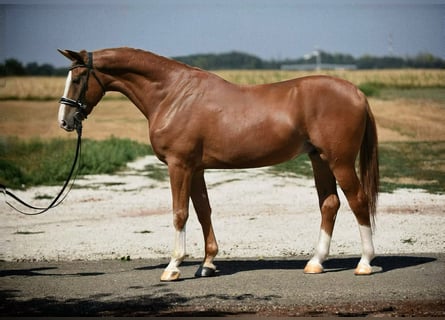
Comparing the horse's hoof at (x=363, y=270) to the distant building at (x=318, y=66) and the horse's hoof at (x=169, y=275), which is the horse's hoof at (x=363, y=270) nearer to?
the horse's hoof at (x=169, y=275)

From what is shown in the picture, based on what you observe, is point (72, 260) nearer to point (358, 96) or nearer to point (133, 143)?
point (358, 96)

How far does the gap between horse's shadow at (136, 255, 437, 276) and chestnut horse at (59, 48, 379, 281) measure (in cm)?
42

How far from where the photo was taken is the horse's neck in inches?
345

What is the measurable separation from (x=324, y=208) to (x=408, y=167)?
9.84 m

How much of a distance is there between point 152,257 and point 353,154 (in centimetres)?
313

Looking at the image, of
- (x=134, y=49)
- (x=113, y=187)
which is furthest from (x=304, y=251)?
(x=113, y=187)

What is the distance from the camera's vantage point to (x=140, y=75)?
8.81 meters

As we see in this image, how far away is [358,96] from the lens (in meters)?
8.62

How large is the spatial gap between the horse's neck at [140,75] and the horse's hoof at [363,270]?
107 inches

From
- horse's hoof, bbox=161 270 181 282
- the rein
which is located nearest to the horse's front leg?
horse's hoof, bbox=161 270 181 282

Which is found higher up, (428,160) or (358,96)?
(358,96)

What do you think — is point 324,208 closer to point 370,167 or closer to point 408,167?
point 370,167

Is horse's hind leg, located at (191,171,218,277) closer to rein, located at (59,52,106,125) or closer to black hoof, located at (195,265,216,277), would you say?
black hoof, located at (195,265,216,277)

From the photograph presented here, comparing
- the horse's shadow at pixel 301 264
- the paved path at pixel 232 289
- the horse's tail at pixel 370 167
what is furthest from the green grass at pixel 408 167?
the paved path at pixel 232 289
